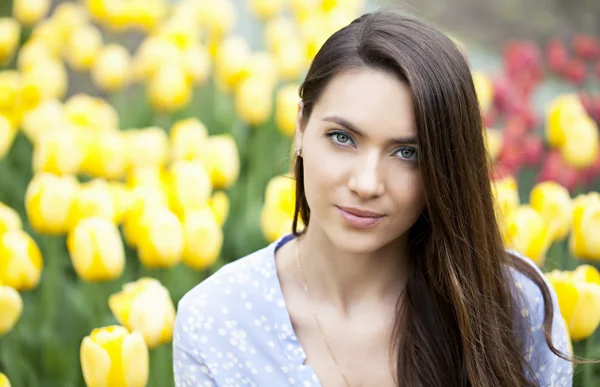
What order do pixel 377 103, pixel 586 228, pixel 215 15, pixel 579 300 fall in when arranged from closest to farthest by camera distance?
1. pixel 377 103
2. pixel 579 300
3. pixel 586 228
4. pixel 215 15

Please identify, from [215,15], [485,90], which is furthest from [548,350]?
[215,15]

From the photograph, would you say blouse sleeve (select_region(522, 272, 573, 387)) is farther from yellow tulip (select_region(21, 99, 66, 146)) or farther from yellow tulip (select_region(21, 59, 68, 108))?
yellow tulip (select_region(21, 59, 68, 108))

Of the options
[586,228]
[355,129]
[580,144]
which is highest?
[355,129]

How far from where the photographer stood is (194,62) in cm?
389

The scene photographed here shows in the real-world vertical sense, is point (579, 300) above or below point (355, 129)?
below

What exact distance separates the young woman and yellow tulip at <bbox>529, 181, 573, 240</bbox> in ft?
1.50

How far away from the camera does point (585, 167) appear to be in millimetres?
3131

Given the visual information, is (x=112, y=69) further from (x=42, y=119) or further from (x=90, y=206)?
(x=90, y=206)

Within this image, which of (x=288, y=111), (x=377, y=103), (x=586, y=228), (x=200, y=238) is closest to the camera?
(x=377, y=103)

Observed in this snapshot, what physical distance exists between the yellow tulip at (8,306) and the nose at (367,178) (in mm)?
923

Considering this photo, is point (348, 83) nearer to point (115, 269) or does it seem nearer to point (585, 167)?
point (115, 269)

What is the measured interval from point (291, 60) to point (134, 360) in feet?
7.16

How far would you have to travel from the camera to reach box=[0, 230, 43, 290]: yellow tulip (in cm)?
250

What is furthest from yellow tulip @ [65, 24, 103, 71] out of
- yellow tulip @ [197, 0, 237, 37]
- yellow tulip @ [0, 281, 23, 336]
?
yellow tulip @ [0, 281, 23, 336]
